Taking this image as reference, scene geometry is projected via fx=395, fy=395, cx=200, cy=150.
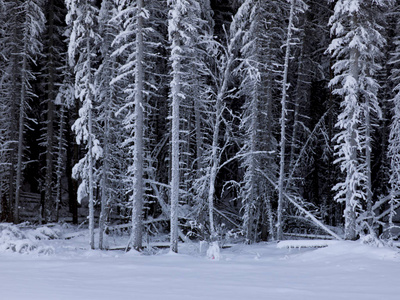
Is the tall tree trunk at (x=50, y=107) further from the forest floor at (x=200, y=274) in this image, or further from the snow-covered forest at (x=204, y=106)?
the forest floor at (x=200, y=274)

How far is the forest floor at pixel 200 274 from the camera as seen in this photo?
28.4 ft

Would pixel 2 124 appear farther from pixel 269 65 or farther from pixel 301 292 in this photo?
pixel 301 292

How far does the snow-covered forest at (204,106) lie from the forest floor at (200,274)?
211 centimetres

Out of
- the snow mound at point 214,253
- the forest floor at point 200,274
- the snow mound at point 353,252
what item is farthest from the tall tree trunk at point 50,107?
the snow mound at point 353,252

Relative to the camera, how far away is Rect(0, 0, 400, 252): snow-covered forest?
55.4ft

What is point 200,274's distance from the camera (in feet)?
38.1

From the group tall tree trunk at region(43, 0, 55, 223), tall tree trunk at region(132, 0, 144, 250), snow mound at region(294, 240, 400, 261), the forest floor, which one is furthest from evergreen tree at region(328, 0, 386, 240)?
tall tree trunk at region(43, 0, 55, 223)

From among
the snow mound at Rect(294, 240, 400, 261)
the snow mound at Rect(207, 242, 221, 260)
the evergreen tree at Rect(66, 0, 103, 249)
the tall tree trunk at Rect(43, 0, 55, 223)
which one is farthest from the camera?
the tall tree trunk at Rect(43, 0, 55, 223)

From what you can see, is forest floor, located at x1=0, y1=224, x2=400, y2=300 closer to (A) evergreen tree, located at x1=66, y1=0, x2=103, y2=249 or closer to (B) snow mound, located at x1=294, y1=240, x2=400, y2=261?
(B) snow mound, located at x1=294, y1=240, x2=400, y2=261

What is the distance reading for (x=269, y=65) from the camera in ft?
69.6

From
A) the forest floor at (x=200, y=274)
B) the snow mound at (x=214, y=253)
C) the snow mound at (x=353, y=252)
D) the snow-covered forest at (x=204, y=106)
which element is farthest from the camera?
the snow-covered forest at (x=204, y=106)

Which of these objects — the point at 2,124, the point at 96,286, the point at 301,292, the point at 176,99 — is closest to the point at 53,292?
the point at 96,286

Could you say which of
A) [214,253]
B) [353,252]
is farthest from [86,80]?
[353,252]

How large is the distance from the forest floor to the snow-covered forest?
6.94 ft
